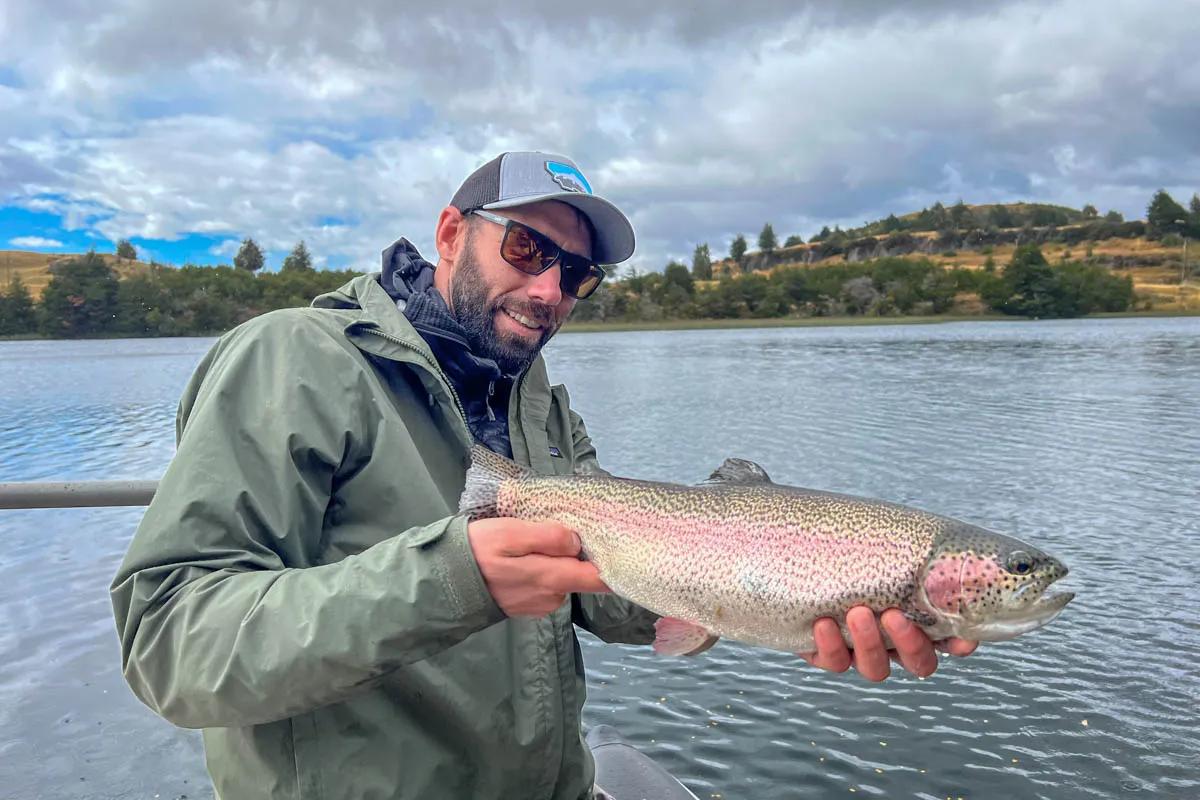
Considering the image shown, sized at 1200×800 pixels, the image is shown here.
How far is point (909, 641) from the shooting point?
2.63m

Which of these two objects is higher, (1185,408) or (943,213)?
(943,213)

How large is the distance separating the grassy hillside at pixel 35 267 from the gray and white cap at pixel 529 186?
96.4m

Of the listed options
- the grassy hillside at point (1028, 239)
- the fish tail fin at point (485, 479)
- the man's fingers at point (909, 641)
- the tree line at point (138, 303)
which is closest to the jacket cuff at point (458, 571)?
the fish tail fin at point (485, 479)

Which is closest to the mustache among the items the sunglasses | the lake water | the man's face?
the man's face

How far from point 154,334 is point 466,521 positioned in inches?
3592

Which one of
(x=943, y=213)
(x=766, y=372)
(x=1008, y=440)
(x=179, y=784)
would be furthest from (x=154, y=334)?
(x=943, y=213)

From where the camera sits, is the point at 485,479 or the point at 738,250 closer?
the point at 485,479

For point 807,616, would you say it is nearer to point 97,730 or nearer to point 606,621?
point 606,621

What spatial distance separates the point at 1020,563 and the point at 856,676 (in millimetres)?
6466

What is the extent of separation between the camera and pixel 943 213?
200 m

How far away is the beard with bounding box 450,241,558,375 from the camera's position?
325cm

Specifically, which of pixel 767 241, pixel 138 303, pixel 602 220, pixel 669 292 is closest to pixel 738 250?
pixel 767 241

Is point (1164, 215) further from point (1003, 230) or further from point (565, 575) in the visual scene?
point (565, 575)

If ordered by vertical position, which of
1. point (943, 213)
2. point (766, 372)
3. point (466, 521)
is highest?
point (943, 213)
